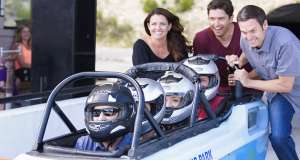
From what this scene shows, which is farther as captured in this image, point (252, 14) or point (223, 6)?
point (223, 6)

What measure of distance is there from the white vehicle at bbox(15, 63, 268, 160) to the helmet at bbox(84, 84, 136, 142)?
0.25 feet

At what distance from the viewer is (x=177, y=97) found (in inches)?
131

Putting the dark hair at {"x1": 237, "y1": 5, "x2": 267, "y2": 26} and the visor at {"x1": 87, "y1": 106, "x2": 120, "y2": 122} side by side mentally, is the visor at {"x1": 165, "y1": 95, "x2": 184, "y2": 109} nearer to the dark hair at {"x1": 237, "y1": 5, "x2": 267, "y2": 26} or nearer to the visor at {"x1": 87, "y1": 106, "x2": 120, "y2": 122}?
the dark hair at {"x1": 237, "y1": 5, "x2": 267, "y2": 26}

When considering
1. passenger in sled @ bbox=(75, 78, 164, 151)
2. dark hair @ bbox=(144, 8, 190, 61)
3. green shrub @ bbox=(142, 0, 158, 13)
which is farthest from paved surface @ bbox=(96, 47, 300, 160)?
passenger in sled @ bbox=(75, 78, 164, 151)

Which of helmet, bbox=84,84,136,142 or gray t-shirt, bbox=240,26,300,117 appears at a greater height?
gray t-shirt, bbox=240,26,300,117

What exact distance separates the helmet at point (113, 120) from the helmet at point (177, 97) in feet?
2.14

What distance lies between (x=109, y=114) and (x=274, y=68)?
4.89 ft

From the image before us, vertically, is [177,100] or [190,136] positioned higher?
[177,100]

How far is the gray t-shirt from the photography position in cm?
355

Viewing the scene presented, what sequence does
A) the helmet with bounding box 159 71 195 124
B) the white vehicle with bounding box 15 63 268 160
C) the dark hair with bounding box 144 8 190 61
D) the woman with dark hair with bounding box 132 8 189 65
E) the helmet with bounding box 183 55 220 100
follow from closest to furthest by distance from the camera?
the white vehicle with bounding box 15 63 268 160 → the helmet with bounding box 159 71 195 124 → the helmet with bounding box 183 55 220 100 → the woman with dark hair with bounding box 132 8 189 65 → the dark hair with bounding box 144 8 190 61

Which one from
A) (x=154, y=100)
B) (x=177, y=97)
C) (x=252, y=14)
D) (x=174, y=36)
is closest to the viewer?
(x=154, y=100)

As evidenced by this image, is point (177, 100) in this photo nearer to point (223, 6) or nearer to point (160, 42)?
point (160, 42)


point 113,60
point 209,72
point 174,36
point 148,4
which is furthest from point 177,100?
point 148,4

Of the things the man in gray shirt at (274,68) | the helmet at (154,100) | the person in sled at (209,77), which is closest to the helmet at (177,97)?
the helmet at (154,100)
